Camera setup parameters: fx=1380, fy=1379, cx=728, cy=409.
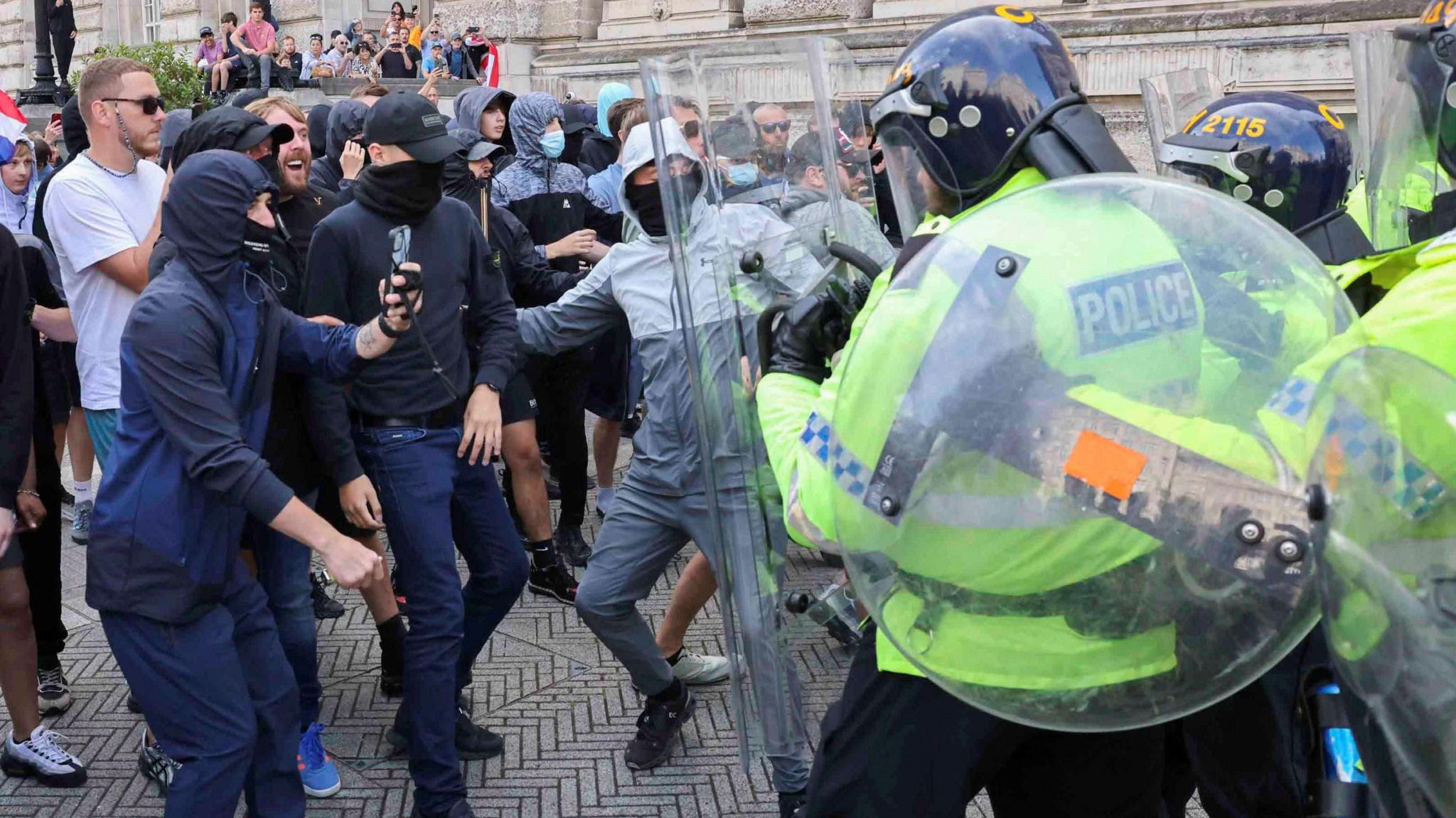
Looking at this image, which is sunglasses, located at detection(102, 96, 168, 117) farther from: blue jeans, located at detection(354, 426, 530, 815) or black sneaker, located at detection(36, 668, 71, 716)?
black sneaker, located at detection(36, 668, 71, 716)

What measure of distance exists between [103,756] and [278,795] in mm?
1237

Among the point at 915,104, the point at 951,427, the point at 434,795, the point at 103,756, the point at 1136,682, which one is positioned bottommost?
the point at 103,756

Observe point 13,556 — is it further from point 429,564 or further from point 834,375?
point 834,375

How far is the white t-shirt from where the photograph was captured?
449 cm

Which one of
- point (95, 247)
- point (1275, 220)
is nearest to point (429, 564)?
point (95, 247)

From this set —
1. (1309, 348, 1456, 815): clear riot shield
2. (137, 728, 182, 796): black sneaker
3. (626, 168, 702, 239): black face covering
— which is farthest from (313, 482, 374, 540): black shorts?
(1309, 348, 1456, 815): clear riot shield

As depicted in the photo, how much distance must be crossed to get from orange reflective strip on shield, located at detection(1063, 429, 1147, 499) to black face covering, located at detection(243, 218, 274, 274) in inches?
90.9

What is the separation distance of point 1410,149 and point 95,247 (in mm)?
3833

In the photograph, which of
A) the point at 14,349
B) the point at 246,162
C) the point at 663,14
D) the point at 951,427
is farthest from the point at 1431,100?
the point at 663,14

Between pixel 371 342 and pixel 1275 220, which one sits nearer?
pixel 1275 220

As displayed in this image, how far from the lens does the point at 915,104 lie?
2.28 metres

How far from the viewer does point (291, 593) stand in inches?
153

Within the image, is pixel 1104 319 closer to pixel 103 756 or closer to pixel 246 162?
pixel 246 162

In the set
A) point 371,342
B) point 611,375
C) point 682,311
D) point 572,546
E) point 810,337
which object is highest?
point 810,337
